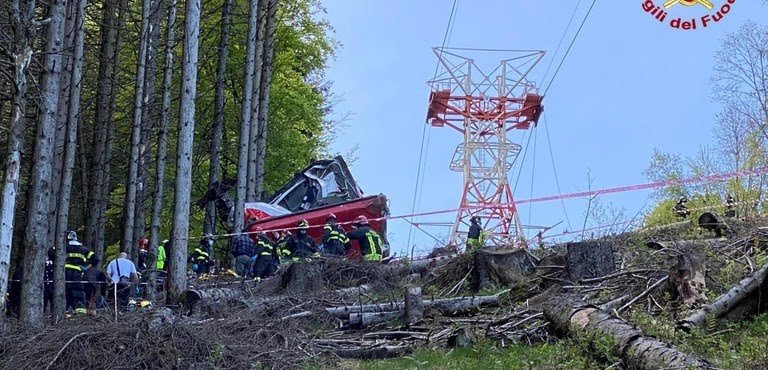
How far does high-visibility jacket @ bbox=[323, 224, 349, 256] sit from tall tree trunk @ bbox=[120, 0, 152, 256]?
578 centimetres

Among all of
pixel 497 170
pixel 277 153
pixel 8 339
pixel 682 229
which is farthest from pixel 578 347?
pixel 277 153

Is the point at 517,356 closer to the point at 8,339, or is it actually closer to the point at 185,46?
the point at 8,339

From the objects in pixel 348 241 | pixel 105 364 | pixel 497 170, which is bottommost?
pixel 105 364

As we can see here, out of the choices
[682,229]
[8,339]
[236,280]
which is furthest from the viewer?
[236,280]

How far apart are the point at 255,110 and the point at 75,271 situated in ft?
40.1

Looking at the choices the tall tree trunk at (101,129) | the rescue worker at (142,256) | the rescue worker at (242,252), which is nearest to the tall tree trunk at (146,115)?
the tall tree trunk at (101,129)

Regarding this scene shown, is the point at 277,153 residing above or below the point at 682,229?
above

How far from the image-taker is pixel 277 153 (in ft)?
108

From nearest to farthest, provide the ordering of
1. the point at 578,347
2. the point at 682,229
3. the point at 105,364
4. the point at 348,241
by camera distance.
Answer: the point at 578,347, the point at 105,364, the point at 682,229, the point at 348,241

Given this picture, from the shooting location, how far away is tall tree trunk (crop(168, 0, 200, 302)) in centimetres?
1589

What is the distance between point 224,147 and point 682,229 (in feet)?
73.7

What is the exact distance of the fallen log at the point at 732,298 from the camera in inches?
349

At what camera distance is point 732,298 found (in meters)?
9.15

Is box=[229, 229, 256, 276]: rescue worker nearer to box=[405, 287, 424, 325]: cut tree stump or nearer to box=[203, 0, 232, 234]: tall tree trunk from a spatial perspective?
box=[203, 0, 232, 234]: tall tree trunk
